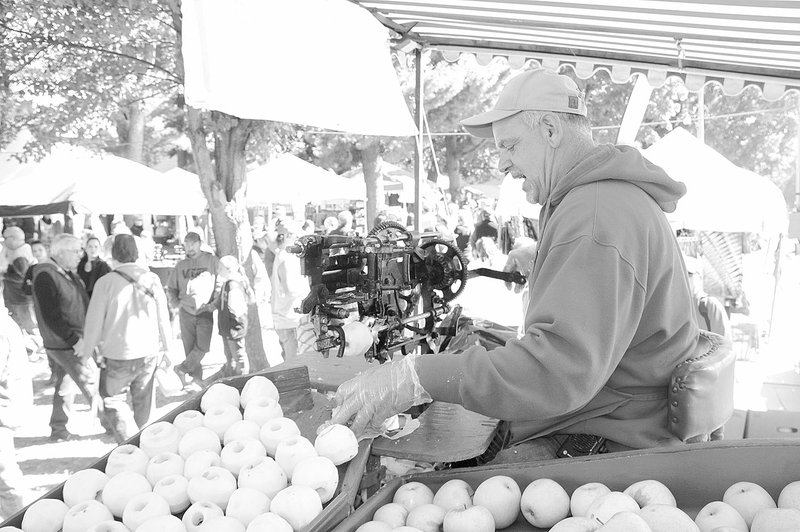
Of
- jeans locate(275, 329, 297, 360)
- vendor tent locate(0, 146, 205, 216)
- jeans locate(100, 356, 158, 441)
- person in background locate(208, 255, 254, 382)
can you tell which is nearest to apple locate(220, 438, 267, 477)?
jeans locate(100, 356, 158, 441)

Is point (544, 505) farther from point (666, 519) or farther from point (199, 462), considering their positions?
point (199, 462)

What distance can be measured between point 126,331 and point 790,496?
216 inches

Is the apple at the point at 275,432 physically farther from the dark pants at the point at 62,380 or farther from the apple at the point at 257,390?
the dark pants at the point at 62,380

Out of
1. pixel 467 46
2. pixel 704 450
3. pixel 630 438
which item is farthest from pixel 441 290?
pixel 467 46

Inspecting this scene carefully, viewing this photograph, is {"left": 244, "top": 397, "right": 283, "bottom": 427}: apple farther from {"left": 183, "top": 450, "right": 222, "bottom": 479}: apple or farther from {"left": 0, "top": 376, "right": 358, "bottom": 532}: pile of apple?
{"left": 183, "top": 450, "right": 222, "bottom": 479}: apple

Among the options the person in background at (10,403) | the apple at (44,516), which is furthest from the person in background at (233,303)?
the apple at (44,516)

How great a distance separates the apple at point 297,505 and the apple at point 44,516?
0.57 metres

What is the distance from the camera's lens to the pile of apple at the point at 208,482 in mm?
1701

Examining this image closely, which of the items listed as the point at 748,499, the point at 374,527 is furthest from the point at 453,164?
the point at 374,527

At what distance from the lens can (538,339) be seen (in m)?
1.91

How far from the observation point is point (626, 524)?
149cm

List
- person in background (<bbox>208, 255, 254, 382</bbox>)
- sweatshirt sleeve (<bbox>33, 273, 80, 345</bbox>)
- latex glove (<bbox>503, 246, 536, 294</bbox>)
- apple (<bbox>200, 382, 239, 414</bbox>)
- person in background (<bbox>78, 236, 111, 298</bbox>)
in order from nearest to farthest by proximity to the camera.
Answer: apple (<bbox>200, 382, 239, 414</bbox>) → latex glove (<bbox>503, 246, 536, 294</bbox>) → sweatshirt sleeve (<bbox>33, 273, 80, 345</bbox>) → person in background (<bbox>208, 255, 254, 382</bbox>) → person in background (<bbox>78, 236, 111, 298</bbox>)

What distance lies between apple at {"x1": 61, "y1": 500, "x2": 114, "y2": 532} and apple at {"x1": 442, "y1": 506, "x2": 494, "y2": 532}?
857mm

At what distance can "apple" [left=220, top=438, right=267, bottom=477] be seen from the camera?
1956 mm
